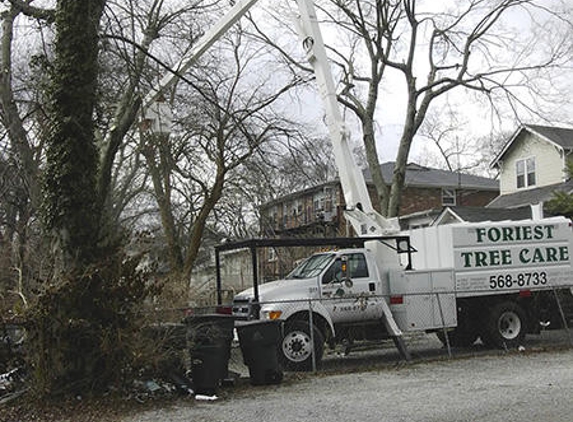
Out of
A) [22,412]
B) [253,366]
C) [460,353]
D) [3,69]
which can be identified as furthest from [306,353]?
[3,69]

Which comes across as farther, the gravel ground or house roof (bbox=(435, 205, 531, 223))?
house roof (bbox=(435, 205, 531, 223))

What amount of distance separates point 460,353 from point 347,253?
3.51 m

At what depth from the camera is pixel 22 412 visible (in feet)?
29.6

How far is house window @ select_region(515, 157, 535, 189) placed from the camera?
3126 cm

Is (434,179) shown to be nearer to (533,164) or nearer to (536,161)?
(533,164)

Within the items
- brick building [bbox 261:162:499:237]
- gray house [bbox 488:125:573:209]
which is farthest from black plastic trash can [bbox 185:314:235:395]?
brick building [bbox 261:162:499:237]

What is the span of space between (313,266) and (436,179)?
30.6 m

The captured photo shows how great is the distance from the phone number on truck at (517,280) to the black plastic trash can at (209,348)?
6682 mm

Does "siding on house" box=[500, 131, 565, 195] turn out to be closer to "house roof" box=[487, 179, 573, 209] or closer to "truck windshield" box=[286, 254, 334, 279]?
"house roof" box=[487, 179, 573, 209]

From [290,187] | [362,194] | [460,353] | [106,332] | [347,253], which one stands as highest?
[290,187]

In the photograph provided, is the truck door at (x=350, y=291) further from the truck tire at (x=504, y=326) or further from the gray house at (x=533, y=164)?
the gray house at (x=533, y=164)

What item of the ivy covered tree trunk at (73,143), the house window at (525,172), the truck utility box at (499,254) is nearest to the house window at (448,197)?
the house window at (525,172)

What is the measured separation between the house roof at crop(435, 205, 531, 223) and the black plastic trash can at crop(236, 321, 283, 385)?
60.6 feet

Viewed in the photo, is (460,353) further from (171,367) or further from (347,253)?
(171,367)
